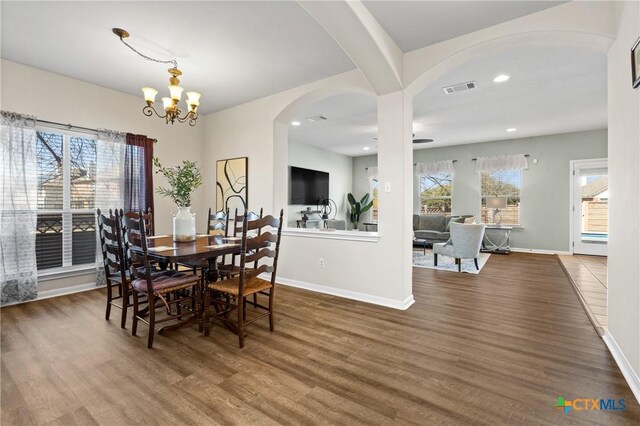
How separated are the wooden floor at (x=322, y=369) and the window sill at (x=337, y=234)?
0.79 m

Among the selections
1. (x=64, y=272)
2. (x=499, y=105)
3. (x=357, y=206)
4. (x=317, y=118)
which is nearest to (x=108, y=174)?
(x=64, y=272)

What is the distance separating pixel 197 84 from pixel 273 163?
1453mm

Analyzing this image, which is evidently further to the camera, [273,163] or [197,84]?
[273,163]

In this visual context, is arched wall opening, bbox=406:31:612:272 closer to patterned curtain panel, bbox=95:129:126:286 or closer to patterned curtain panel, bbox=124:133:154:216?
patterned curtain panel, bbox=124:133:154:216

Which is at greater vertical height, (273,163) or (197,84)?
(197,84)

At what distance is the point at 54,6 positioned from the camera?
8.11 feet

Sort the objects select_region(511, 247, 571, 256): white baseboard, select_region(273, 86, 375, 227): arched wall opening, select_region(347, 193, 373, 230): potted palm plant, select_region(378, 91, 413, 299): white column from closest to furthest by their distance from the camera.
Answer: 1. select_region(378, 91, 413, 299): white column
2. select_region(273, 86, 375, 227): arched wall opening
3. select_region(511, 247, 571, 256): white baseboard
4. select_region(347, 193, 373, 230): potted palm plant

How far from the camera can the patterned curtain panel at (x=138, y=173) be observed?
4281 millimetres

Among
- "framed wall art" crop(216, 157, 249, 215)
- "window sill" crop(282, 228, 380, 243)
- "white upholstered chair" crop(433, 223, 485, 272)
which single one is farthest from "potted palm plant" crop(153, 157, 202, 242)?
"white upholstered chair" crop(433, 223, 485, 272)

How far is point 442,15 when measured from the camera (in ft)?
8.41

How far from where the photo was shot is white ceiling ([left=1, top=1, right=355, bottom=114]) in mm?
2512

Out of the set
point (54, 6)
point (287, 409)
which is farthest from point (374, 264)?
point (54, 6)

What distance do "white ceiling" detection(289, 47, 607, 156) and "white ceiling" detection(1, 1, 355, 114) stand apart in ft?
4.36

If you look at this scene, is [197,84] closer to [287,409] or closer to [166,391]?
[166,391]
